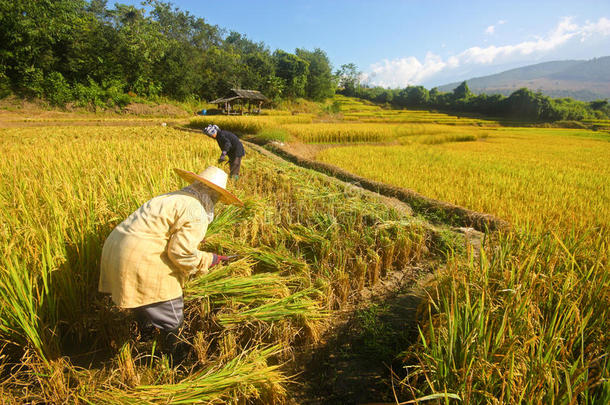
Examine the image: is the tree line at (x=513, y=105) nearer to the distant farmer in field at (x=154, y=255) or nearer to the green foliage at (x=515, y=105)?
the green foliage at (x=515, y=105)

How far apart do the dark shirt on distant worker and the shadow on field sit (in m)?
4.20

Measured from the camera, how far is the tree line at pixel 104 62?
65.8 feet

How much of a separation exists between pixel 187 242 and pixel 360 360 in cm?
134

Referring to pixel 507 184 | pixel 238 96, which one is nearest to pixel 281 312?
pixel 507 184

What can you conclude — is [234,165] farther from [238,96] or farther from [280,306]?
[238,96]

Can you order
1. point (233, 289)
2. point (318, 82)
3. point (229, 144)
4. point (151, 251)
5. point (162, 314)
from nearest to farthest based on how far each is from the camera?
point (151, 251), point (162, 314), point (233, 289), point (229, 144), point (318, 82)

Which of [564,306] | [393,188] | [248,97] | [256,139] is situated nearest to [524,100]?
[248,97]

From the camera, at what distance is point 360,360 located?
5.80 feet

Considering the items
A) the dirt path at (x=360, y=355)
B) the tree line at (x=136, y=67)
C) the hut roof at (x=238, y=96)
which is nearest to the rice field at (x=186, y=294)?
the dirt path at (x=360, y=355)

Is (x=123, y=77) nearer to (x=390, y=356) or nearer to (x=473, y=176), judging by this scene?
(x=473, y=176)

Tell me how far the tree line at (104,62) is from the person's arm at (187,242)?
26909 mm

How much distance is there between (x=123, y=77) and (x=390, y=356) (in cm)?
3203

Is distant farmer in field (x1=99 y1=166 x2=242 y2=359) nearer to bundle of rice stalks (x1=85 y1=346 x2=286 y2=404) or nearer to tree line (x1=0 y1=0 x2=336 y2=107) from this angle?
bundle of rice stalks (x1=85 y1=346 x2=286 y2=404)

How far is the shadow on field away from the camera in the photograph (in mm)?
1573
